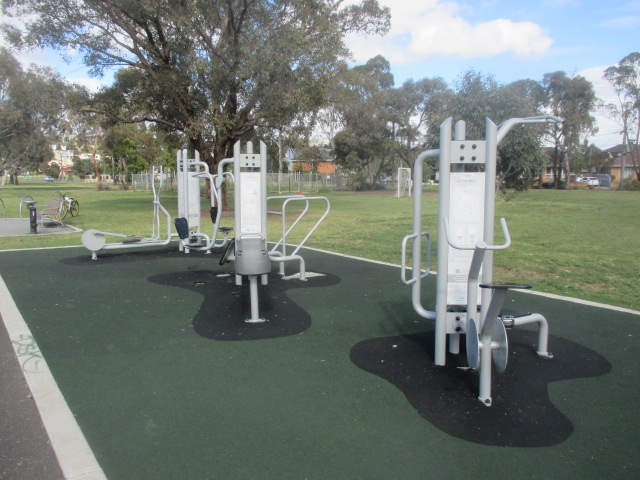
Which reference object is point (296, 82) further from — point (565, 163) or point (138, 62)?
point (565, 163)

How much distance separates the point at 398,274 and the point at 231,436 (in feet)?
14.5

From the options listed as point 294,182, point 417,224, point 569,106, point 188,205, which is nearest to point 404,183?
point 294,182

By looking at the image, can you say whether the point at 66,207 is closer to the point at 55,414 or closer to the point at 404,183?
the point at 55,414

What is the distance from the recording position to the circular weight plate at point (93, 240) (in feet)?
25.2

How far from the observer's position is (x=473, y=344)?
2.94m

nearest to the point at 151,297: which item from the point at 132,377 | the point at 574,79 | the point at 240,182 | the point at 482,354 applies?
the point at 240,182

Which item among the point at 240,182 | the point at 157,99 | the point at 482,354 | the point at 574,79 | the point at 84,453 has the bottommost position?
the point at 84,453

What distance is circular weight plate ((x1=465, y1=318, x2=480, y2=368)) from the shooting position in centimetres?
288

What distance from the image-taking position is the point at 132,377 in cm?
329

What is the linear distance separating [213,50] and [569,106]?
1517 inches

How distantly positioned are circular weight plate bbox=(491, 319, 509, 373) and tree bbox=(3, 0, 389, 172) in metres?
11.6

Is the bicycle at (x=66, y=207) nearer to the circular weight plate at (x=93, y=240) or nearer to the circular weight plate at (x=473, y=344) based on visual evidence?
the circular weight plate at (x=93, y=240)

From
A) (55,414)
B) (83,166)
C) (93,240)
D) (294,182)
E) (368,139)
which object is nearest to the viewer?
(55,414)

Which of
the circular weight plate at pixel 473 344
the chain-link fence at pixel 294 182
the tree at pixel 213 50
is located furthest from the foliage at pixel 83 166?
Result: the circular weight plate at pixel 473 344
